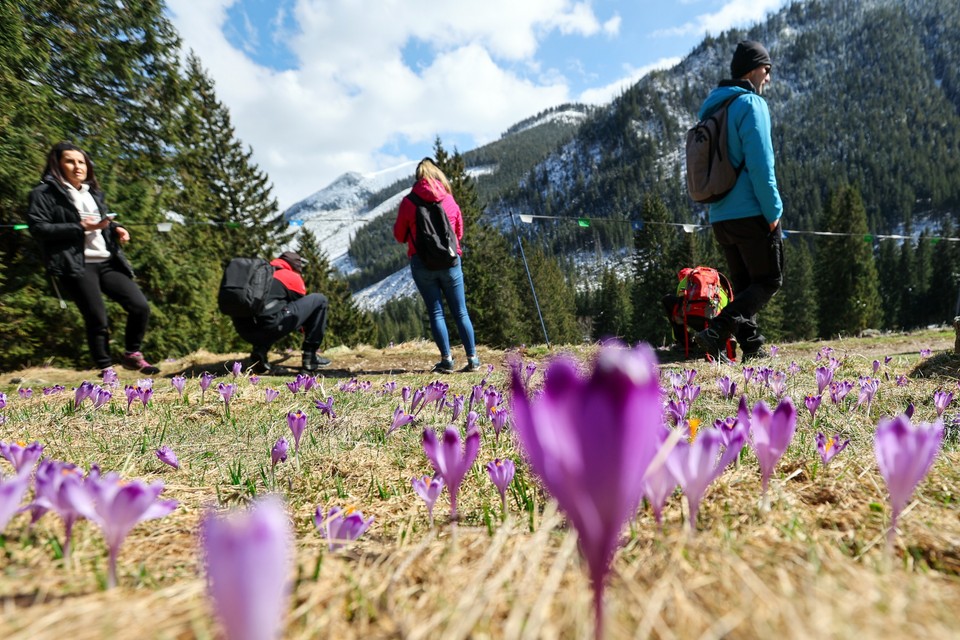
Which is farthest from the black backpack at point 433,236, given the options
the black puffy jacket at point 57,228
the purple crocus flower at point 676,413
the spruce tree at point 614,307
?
the spruce tree at point 614,307

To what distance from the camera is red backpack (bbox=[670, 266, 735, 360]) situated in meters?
6.23

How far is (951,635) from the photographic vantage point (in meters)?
0.46

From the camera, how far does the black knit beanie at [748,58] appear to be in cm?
450

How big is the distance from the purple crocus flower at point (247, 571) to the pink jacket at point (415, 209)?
→ 547 cm

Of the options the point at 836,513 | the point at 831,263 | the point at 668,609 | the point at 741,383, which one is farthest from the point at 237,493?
the point at 831,263

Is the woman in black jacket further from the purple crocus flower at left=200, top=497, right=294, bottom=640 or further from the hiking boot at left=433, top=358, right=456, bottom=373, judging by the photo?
the purple crocus flower at left=200, top=497, right=294, bottom=640

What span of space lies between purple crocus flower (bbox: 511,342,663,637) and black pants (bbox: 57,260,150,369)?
20.3 ft

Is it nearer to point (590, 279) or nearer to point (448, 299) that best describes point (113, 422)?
point (448, 299)

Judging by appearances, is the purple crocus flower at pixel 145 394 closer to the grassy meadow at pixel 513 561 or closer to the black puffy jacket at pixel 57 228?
the grassy meadow at pixel 513 561

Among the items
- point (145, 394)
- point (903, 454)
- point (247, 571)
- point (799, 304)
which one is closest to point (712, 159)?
point (903, 454)

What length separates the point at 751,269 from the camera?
4.63m

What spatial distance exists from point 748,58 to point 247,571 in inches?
218

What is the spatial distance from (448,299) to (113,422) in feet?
12.4

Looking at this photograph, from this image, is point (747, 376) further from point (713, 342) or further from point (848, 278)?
point (848, 278)
